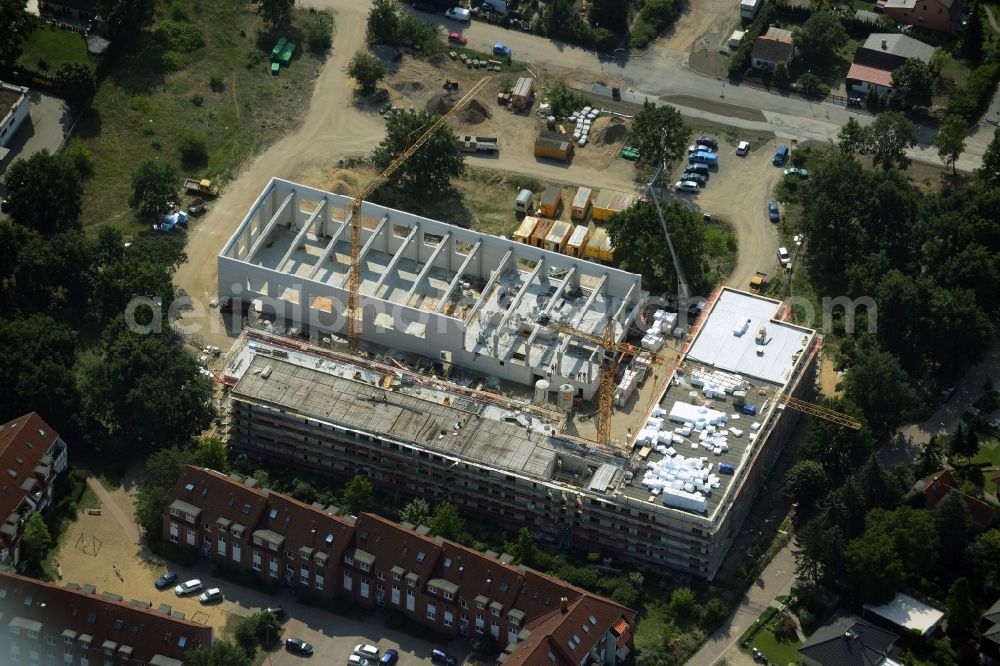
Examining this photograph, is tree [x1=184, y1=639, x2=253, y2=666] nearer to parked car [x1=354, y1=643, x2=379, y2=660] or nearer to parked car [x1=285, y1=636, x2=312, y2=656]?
parked car [x1=285, y1=636, x2=312, y2=656]

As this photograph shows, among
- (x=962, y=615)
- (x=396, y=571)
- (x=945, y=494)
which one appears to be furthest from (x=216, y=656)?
(x=945, y=494)

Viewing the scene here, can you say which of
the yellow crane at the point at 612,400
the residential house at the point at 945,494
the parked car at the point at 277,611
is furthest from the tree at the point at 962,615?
the parked car at the point at 277,611

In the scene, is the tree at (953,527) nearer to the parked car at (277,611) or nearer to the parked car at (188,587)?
the parked car at (277,611)

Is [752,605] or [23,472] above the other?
[752,605]

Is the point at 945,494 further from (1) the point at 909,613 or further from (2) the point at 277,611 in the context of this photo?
(2) the point at 277,611

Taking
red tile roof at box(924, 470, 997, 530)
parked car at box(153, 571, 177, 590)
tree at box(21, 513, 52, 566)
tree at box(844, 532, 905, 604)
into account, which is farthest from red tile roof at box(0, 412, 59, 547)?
red tile roof at box(924, 470, 997, 530)
